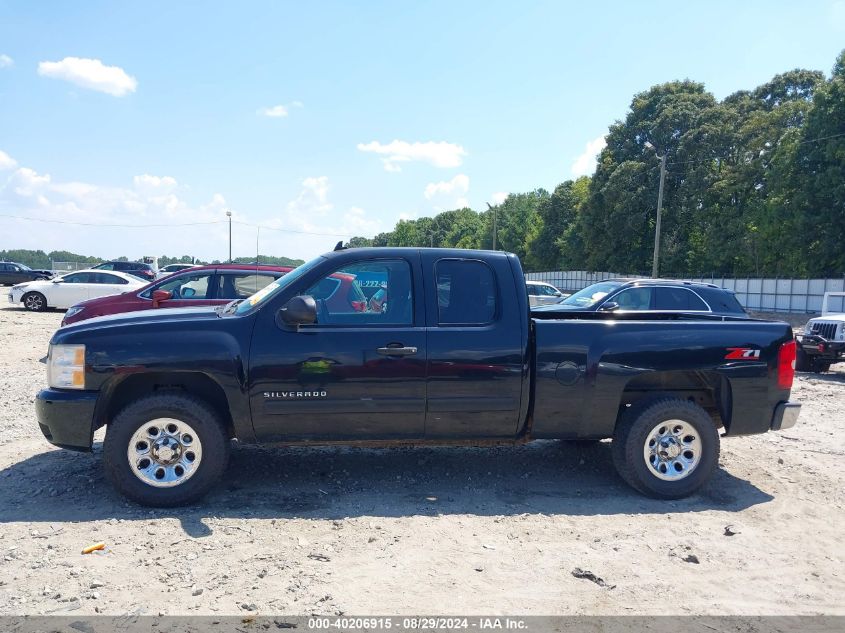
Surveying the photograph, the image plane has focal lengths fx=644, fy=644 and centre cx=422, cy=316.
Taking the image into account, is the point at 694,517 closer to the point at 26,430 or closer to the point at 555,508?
the point at 555,508

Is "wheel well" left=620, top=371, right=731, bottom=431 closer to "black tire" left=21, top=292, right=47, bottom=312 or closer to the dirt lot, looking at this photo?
the dirt lot

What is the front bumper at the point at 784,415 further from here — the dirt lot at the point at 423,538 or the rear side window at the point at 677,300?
the rear side window at the point at 677,300

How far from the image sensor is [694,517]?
4789 millimetres

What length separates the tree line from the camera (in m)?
31.6

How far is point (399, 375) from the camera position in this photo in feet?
15.6

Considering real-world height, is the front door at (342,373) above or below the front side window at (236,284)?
below

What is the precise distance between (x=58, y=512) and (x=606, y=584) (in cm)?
374

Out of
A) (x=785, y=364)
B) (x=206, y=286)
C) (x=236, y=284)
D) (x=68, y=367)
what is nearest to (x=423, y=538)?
(x=68, y=367)

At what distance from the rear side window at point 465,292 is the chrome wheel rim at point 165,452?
2.04 metres

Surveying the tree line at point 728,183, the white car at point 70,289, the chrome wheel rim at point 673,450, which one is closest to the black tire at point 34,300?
the white car at point 70,289

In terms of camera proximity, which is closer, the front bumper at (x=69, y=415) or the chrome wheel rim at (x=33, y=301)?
the front bumper at (x=69, y=415)

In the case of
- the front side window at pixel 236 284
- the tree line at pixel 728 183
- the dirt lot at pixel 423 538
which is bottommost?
the dirt lot at pixel 423 538

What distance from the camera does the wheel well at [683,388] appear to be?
523 cm

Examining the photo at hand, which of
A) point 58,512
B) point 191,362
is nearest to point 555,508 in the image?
Result: point 191,362
